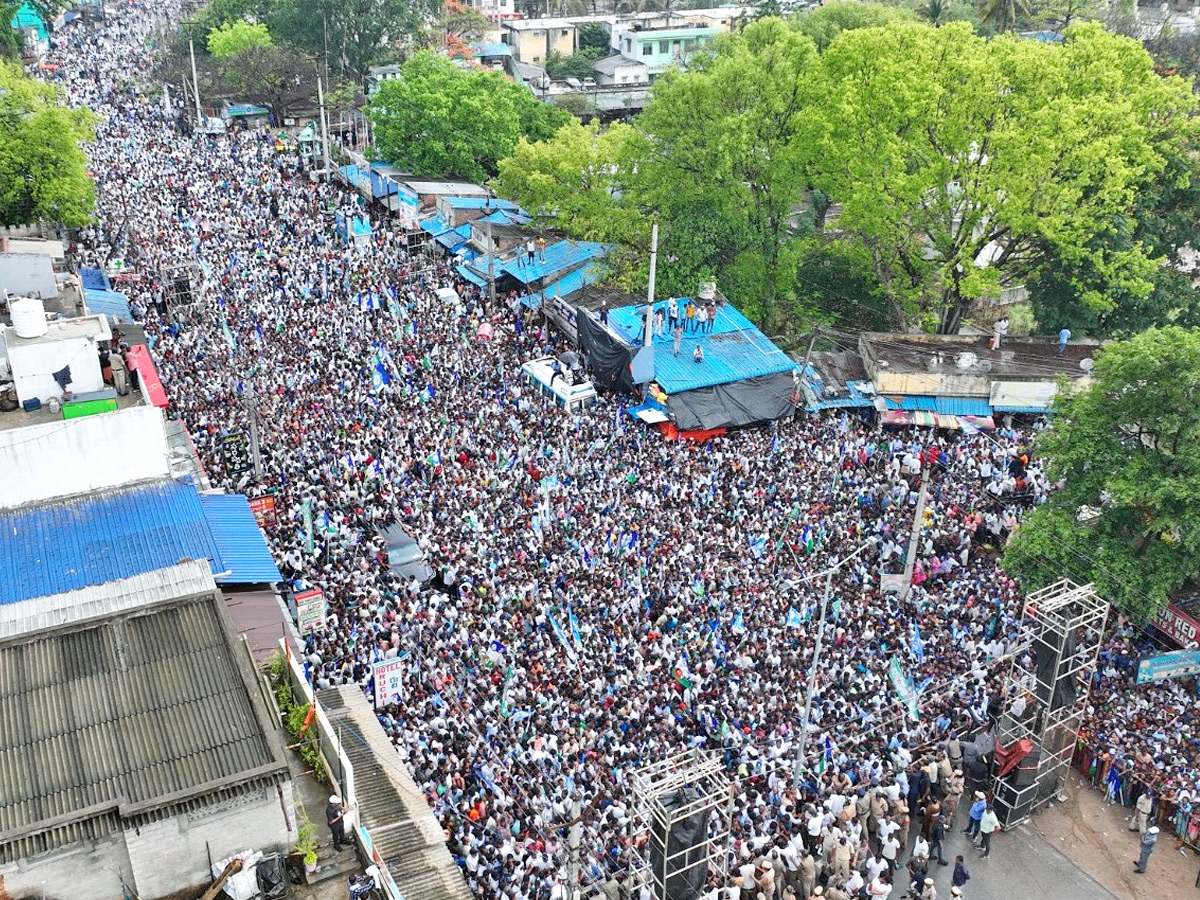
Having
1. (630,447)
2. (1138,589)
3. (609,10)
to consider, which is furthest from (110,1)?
(1138,589)

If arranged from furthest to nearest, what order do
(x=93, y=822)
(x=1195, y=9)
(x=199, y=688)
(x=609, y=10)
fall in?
(x=609, y=10) → (x=1195, y=9) → (x=199, y=688) → (x=93, y=822)

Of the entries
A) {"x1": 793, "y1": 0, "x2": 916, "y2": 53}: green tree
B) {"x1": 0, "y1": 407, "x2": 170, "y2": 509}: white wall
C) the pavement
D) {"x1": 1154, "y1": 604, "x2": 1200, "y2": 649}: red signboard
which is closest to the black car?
{"x1": 0, "y1": 407, "x2": 170, "y2": 509}: white wall

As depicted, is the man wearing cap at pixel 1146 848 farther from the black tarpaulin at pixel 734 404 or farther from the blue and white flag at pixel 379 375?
the blue and white flag at pixel 379 375

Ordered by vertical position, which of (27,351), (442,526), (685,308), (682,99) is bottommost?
(442,526)

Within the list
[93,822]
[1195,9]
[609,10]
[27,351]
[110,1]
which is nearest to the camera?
[93,822]

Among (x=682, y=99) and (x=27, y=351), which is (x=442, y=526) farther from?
(x=682, y=99)

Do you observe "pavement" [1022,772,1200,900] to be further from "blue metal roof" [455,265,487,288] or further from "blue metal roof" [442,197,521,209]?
"blue metal roof" [442,197,521,209]

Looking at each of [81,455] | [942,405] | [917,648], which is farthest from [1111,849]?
[81,455]
